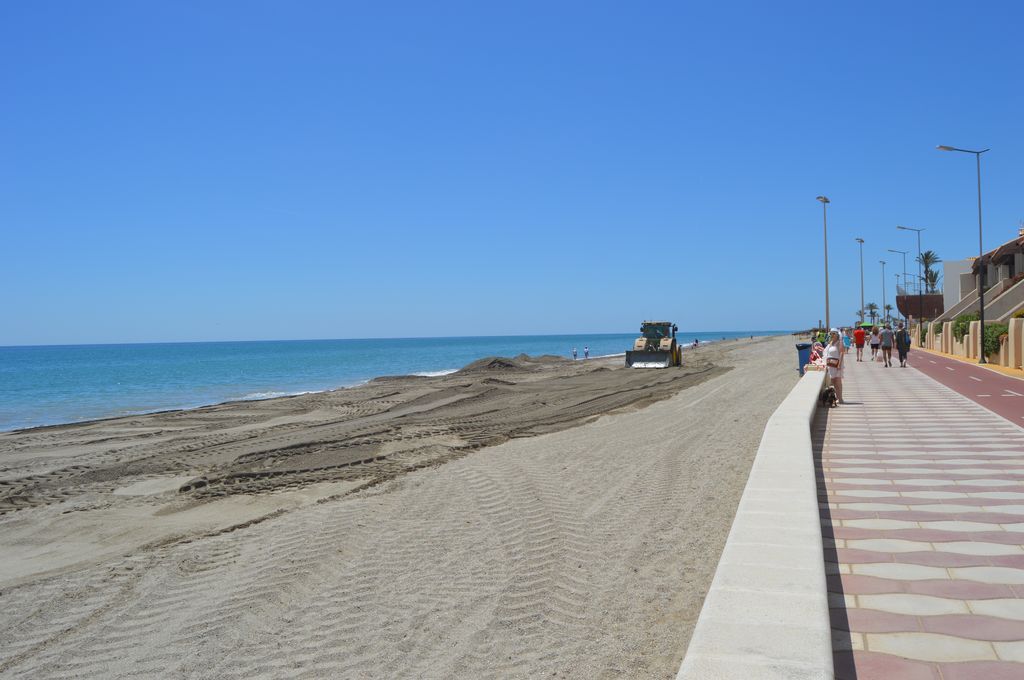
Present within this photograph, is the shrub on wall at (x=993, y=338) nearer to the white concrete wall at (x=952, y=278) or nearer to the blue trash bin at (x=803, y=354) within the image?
the blue trash bin at (x=803, y=354)

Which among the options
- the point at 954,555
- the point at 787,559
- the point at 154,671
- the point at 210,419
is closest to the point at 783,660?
the point at 787,559

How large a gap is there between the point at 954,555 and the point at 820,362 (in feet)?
49.8

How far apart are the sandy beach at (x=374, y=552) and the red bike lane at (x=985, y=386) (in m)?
4.30

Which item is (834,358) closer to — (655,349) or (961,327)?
(655,349)

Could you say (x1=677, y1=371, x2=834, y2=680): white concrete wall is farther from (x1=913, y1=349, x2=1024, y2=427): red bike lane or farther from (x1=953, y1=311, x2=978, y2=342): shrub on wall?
(x1=953, y1=311, x2=978, y2=342): shrub on wall

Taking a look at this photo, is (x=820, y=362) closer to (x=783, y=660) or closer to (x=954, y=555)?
(x=954, y=555)

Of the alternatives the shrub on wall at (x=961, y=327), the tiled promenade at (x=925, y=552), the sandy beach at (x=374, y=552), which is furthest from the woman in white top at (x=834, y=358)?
the shrub on wall at (x=961, y=327)

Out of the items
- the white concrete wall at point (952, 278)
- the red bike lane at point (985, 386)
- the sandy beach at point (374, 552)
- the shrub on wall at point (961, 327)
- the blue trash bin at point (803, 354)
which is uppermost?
the white concrete wall at point (952, 278)

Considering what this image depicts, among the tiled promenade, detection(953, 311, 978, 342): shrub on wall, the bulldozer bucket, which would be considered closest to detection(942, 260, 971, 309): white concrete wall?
detection(953, 311, 978, 342): shrub on wall

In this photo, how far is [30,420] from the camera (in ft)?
89.3

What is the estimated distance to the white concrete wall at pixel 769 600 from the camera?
2744 mm

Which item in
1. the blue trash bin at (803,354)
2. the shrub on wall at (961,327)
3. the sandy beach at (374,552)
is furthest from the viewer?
the shrub on wall at (961,327)

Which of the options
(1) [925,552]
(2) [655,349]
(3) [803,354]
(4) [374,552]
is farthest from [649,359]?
(1) [925,552]

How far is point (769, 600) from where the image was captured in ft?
11.1
